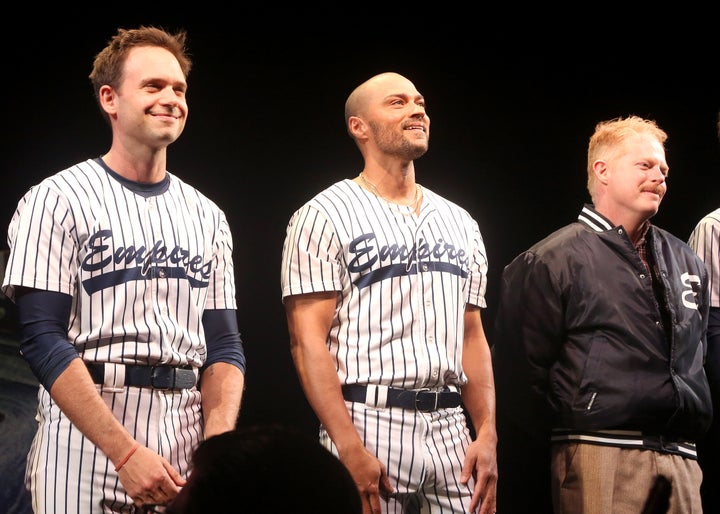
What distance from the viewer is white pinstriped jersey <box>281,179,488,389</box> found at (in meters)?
2.53

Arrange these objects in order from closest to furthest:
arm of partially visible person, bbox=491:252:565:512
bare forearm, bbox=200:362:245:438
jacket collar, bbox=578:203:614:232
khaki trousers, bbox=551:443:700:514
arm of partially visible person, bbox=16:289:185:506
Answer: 1. arm of partially visible person, bbox=16:289:185:506
2. bare forearm, bbox=200:362:245:438
3. khaki trousers, bbox=551:443:700:514
4. arm of partially visible person, bbox=491:252:565:512
5. jacket collar, bbox=578:203:614:232

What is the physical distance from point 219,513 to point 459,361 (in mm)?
1590

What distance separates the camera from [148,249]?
226 cm

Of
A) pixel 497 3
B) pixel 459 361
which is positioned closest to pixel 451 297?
pixel 459 361

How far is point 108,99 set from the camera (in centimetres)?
240

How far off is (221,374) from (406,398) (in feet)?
1.54

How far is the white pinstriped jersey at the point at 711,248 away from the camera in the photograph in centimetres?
322

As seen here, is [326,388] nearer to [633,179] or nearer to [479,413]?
[479,413]

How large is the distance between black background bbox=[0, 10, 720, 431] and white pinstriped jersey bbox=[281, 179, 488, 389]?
2.87 ft

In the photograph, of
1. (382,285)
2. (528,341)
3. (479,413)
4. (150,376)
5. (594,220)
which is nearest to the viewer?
(150,376)

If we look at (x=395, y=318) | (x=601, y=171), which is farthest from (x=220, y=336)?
(x=601, y=171)

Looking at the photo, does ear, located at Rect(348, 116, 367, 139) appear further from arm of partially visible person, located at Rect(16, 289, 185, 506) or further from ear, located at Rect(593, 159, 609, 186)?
arm of partially visible person, located at Rect(16, 289, 185, 506)

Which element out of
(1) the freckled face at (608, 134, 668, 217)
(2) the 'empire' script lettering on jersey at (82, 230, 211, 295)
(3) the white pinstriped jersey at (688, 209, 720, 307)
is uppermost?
(1) the freckled face at (608, 134, 668, 217)

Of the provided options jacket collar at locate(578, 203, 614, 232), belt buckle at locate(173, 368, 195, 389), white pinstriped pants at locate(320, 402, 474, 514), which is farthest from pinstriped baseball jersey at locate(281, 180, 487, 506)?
jacket collar at locate(578, 203, 614, 232)
